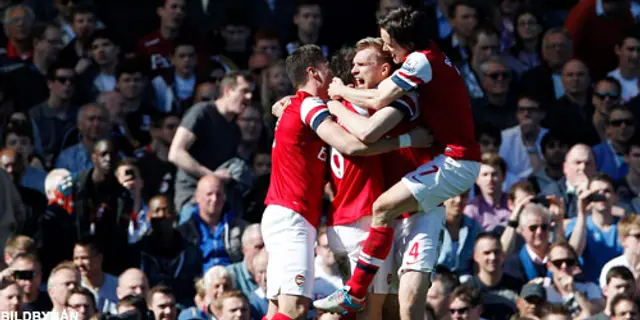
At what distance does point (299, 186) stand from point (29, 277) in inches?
150

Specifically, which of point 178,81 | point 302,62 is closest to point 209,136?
point 178,81

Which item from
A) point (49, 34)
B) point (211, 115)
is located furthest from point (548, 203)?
point (49, 34)


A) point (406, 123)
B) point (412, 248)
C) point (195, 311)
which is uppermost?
point (406, 123)

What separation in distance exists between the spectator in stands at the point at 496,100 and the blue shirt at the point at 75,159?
4.02 metres

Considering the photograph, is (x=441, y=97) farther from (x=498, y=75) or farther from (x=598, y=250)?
(x=498, y=75)

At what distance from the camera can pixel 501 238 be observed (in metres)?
15.3

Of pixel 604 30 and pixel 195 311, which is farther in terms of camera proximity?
pixel 604 30

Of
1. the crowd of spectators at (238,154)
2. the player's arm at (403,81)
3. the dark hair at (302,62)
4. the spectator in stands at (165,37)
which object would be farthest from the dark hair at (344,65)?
the spectator in stands at (165,37)

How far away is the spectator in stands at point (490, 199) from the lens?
15.6 meters

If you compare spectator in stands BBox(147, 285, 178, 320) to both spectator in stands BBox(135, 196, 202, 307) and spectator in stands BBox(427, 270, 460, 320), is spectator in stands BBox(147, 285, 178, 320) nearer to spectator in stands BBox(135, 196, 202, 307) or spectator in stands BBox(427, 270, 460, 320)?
spectator in stands BBox(135, 196, 202, 307)

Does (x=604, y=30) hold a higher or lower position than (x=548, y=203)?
higher

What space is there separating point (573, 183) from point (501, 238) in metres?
1.31

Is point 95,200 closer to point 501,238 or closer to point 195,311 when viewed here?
point 195,311

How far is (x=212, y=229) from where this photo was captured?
15.3 m
